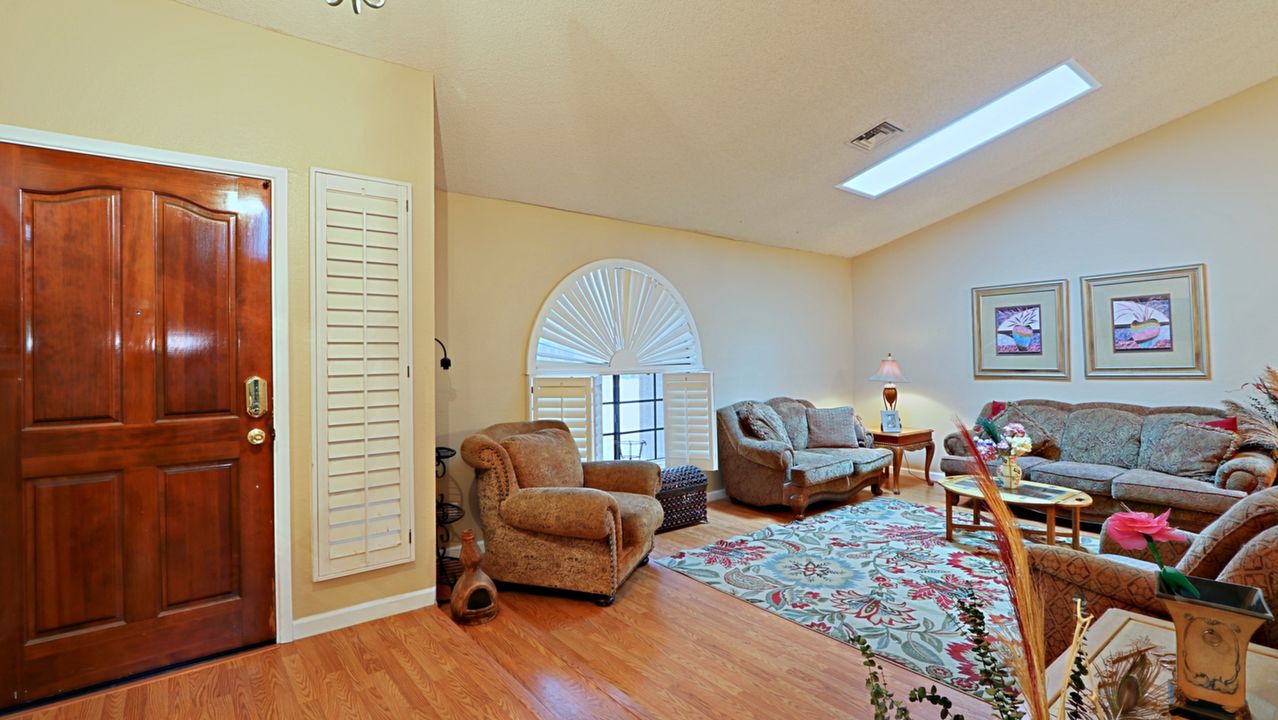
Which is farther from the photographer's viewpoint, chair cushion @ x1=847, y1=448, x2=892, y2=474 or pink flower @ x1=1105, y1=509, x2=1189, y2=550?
chair cushion @ x1=847, y1=448, x2=892, y2=474

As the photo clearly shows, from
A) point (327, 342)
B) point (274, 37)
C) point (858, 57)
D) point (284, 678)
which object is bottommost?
point (284, 678)

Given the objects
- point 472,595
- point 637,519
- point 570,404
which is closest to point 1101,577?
point 637,519

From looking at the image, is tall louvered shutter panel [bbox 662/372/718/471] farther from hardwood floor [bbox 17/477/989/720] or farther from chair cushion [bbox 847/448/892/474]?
hardwood floor [bbox 17/477/989/720]

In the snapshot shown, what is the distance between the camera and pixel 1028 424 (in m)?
5.02

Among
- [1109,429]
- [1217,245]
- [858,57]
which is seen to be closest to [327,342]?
[858,57]

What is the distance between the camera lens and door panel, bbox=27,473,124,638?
209 cm

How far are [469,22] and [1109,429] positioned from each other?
5.54m

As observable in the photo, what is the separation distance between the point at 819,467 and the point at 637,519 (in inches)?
81.2

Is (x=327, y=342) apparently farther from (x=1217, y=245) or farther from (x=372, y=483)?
(x=1217, y=245)

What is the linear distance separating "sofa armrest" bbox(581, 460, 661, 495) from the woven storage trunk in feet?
1.94

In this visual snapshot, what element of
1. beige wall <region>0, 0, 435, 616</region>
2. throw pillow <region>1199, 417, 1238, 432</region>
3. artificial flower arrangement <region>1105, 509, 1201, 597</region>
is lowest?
throw pillow <region>1199, 417, 1238, 432</region>

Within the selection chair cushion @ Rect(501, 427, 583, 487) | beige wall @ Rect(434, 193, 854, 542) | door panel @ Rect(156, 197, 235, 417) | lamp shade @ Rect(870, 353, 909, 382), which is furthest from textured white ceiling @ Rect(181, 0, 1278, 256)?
lamp shade @ Rect(870, 353, 909, 382)

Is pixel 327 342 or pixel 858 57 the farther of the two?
pixel 858 57

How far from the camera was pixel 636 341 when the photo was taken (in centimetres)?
482
